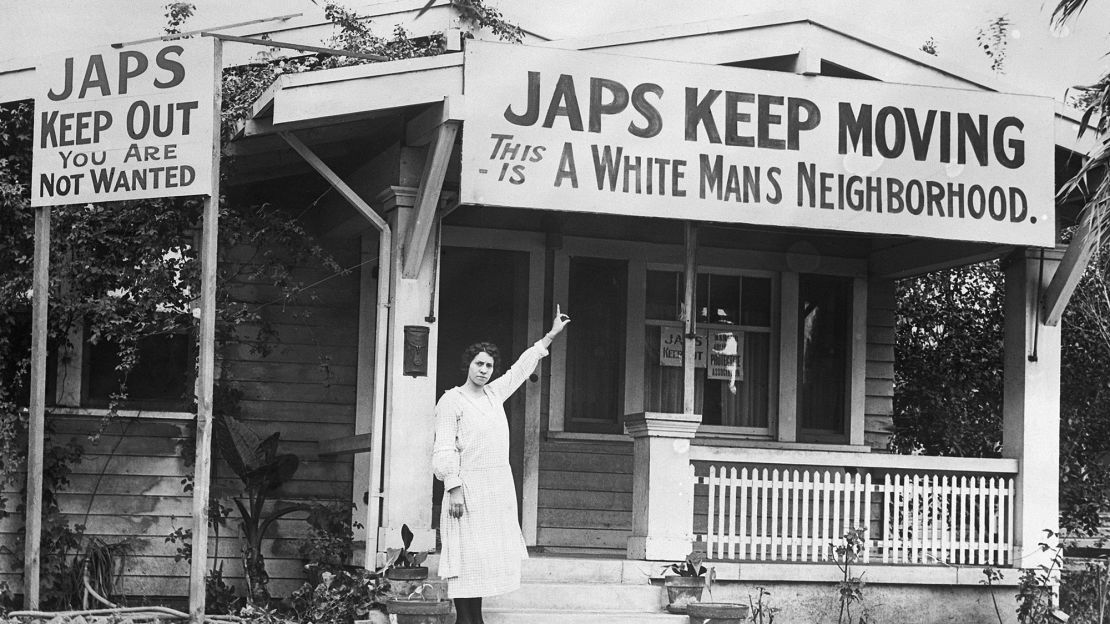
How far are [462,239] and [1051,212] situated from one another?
4.74 metres

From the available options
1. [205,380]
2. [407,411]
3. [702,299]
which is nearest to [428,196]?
[407,411]

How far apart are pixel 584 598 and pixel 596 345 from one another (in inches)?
127

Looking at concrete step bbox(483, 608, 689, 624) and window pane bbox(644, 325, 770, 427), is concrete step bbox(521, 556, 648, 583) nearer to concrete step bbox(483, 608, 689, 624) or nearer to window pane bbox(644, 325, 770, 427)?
concrete step bbox(483, 608, 689, 624)

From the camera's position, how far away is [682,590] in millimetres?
8859

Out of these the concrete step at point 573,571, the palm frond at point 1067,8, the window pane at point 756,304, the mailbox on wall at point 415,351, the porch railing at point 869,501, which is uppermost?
the palm frond at point 1067,8

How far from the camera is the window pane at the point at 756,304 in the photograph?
12062 millimetres

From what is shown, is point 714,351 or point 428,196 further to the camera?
point 714,351

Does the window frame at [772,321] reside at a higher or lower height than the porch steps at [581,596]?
higher

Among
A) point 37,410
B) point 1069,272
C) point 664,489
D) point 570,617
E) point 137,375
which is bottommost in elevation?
point 570,617

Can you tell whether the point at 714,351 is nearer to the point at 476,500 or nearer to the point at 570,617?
the point at 570,617

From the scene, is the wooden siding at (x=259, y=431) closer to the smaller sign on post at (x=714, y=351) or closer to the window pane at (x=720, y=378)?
the window pane at (x=720, y=378)

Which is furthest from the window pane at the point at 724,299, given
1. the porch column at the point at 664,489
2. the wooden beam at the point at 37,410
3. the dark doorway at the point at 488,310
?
the wooden beam at the point at 37,410

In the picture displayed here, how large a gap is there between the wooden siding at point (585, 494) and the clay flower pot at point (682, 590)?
2288 millimetres

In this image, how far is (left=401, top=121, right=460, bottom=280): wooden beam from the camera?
841 centimetres
